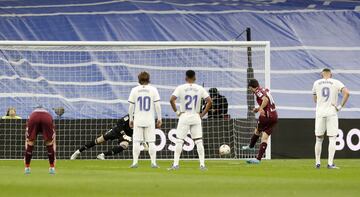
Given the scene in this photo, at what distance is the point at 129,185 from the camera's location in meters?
13.7

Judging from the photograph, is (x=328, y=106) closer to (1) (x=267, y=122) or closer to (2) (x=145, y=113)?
(1) (x=267, y=122)

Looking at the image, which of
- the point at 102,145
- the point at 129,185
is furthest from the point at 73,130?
the point at 129,185

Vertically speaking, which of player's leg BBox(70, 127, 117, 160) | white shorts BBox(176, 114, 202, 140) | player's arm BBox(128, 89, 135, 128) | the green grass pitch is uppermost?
player's arm BBox(128, 89, 135, 128)

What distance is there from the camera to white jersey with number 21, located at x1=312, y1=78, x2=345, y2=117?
796 inches

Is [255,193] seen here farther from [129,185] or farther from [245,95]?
[245,95]

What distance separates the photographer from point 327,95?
20.3 meters

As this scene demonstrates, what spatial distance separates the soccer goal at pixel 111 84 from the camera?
88.1 feet

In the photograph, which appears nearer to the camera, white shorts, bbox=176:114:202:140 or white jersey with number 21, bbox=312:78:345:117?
white shorts, bbox=176:114:202:140

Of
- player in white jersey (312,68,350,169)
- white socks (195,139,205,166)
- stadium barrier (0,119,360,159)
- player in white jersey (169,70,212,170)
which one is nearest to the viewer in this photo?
white socks (195,139,205,166)

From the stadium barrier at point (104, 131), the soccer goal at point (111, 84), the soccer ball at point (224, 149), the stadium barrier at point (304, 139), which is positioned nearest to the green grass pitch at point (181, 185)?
the soccer ball at point (224, 149)

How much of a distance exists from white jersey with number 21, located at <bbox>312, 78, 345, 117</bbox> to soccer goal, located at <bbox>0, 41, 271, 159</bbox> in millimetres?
5882

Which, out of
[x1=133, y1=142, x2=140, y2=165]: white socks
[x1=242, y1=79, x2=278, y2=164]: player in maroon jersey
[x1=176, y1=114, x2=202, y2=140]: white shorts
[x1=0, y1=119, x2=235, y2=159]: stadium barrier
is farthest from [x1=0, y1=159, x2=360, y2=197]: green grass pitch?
[x1=0, y1=119, x2=235, y2=159]: stadium barrier

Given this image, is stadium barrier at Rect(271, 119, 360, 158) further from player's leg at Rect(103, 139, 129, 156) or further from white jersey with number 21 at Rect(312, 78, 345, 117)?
white jersey with number 21 at Rect(312, 78, 345, 117)

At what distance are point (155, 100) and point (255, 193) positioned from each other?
862cm
